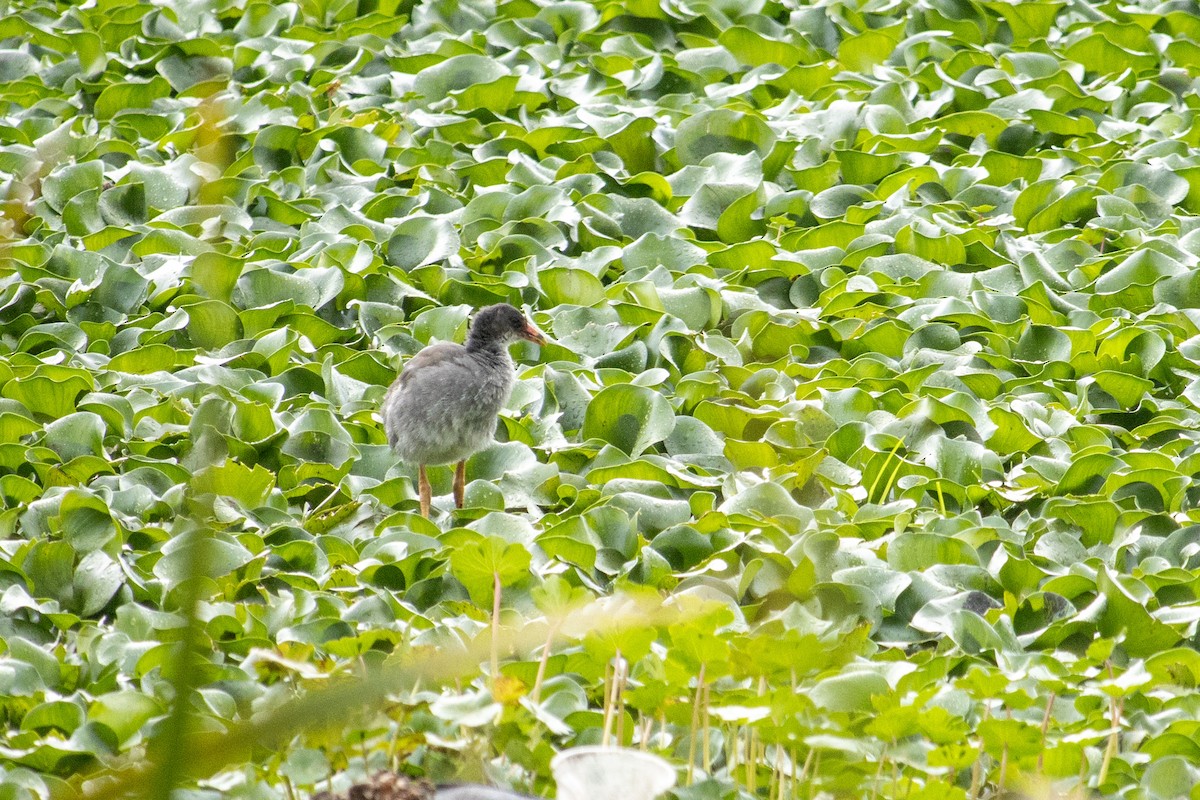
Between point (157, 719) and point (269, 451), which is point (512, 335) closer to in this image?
point (269, 451)

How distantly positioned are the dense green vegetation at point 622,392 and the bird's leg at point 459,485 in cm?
14

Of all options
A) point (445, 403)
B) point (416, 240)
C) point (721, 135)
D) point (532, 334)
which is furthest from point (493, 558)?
point (721, 135)

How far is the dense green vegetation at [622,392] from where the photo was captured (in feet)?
8.16

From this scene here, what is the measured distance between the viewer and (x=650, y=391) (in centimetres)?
402

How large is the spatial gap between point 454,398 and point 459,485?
0.97 ft

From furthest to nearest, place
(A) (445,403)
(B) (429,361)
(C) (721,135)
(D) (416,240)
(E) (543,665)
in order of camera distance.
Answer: (C) (721,135) → (D) (416,240) → (B) (429,361) → (A) (445,403) → (E) (543,665)

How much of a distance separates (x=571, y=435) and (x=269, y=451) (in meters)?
0.91

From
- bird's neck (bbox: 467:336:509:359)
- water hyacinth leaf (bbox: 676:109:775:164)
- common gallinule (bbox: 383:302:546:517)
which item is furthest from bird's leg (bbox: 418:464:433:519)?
water hyacinth leaf (bbox: 676:109:775:164)

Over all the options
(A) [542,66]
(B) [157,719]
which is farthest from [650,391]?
(A) [542,66]

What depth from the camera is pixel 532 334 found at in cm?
419

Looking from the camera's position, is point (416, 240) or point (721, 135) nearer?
point (416, 240)

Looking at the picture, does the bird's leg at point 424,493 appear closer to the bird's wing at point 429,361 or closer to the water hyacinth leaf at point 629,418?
the bird's wing at point 429,361

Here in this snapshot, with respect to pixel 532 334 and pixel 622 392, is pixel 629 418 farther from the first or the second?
pixel 532 334

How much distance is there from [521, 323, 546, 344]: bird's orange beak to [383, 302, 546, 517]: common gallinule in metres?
0.04
